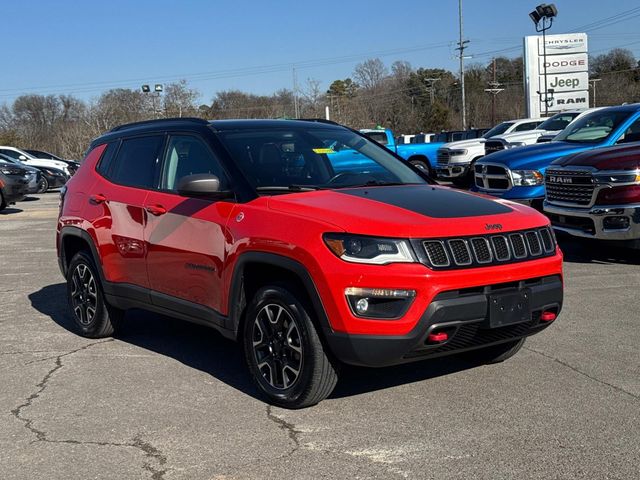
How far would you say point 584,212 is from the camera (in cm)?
966

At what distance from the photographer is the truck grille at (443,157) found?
22734 millimetres

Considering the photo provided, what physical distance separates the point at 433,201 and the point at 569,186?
556 cm

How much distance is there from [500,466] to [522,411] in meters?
0.86

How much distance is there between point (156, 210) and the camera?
583cm

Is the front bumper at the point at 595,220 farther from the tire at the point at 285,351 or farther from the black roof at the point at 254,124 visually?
the tire at the point at 285,351

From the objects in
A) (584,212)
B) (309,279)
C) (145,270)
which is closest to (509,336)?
(309,279)

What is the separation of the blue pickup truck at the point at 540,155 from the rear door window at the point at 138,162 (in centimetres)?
673

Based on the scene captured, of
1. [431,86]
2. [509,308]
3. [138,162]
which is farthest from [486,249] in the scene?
[431,86]

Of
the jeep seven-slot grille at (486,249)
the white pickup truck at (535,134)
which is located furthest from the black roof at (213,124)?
the white pickup truck at (535,134)

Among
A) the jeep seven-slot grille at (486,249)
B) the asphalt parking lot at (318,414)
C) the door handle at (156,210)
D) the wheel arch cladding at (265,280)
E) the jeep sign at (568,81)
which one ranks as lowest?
the asphalt parking lot at (318,414)

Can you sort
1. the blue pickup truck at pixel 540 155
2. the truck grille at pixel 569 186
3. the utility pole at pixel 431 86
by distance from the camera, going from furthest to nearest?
the utility pole at pixel 431 86, the blue pickup truck at pixel 540 155, the truck grille at pixel 569 186

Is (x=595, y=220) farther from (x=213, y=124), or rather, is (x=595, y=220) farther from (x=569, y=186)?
(x=213, y=124)

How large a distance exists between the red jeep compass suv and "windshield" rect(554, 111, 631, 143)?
21.4ft

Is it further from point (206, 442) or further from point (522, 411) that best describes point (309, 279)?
point (522, 411)
